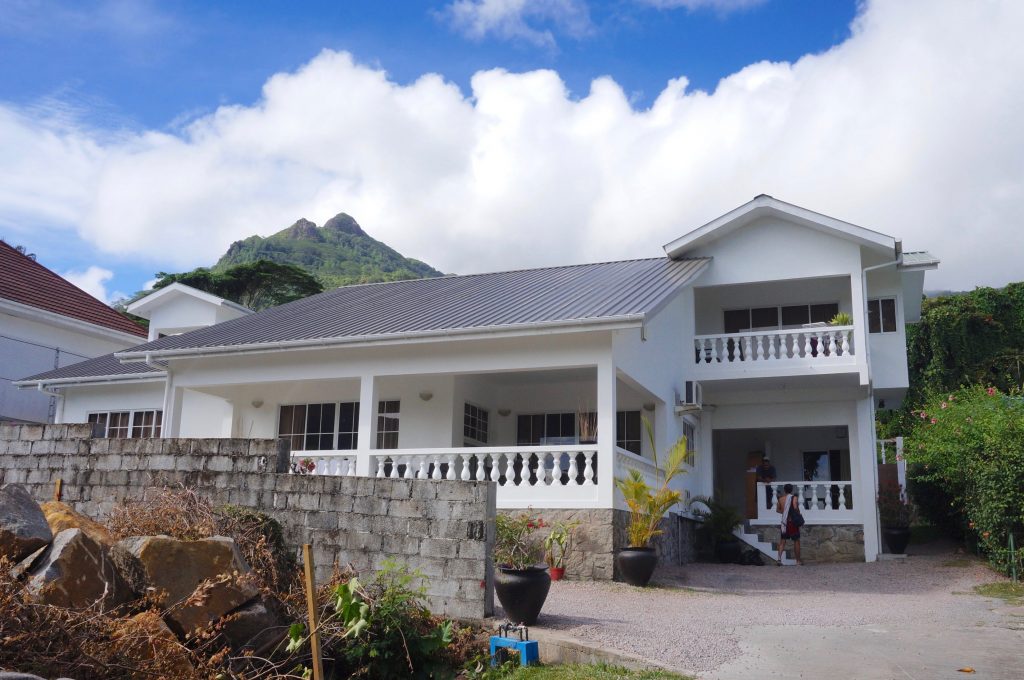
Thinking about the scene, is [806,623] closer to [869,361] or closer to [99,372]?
[869,361]

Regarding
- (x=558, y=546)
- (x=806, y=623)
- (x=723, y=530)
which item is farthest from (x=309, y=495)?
(x=723, y=530)

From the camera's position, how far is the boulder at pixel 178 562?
23.5 feet

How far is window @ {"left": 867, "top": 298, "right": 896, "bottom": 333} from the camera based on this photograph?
18703 mm

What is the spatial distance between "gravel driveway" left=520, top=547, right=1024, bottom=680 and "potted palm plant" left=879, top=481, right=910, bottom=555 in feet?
8.87

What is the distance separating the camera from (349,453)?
15.1 m

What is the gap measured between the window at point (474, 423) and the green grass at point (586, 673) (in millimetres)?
9734

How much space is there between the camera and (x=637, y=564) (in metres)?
12.3

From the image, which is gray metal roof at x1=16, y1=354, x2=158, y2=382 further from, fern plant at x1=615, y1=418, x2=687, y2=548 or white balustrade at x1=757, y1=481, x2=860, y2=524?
white balustrade at x1=757, y1=481, x2=860, y2=524

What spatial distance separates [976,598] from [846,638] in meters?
4.00

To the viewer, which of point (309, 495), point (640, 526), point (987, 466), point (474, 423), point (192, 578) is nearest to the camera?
point (192, 578)

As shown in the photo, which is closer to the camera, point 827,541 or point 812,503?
point 827,541

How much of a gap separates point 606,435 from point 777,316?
8211 mm

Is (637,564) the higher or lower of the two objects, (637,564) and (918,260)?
the lower

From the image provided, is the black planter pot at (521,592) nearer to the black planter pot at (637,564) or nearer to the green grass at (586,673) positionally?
the green grass at (586,673)
